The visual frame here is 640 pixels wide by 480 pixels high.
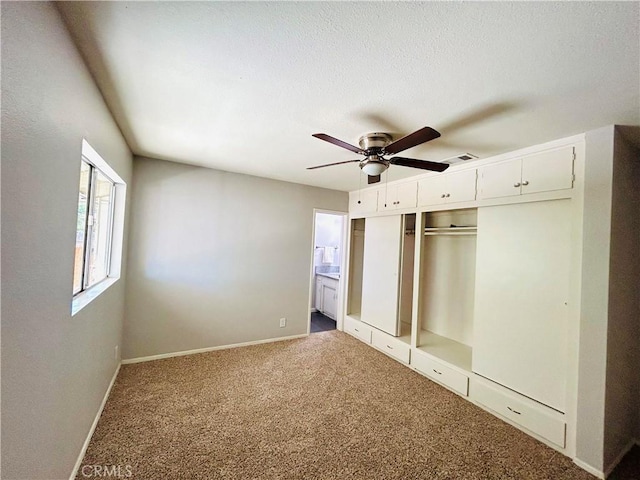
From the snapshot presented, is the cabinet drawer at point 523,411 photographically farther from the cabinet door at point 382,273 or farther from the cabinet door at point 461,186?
the cabinet door at point 461,186

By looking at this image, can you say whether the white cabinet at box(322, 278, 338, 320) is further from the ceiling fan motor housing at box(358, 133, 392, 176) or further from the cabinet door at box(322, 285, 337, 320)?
the ceiling fan motor housing at box(358, 133, 392, 176)

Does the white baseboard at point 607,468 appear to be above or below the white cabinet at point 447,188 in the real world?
below

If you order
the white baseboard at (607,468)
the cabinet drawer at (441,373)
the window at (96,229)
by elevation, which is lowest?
the white baseboard at (607,468)

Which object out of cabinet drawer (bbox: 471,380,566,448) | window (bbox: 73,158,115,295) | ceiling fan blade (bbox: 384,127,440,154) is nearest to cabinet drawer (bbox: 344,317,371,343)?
cabinet drawer (bbox: 471,380,566,448)

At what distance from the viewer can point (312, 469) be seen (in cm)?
170

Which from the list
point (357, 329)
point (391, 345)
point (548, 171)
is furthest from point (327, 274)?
point (548, 171)

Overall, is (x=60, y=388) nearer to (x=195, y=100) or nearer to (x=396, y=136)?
(x=195, y=100)

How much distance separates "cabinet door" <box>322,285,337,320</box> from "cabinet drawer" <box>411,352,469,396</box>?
2.15 m

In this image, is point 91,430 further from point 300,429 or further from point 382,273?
point 382,273

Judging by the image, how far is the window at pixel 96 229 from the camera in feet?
5.90

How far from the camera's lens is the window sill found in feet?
5.12

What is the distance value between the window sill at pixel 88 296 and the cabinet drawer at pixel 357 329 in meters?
3.16

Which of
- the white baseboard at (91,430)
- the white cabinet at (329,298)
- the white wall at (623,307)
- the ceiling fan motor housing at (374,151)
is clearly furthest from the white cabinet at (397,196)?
the white baseboard at (91,430)

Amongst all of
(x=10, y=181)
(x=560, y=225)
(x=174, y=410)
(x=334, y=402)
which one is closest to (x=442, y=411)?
(x=334, y=402)
